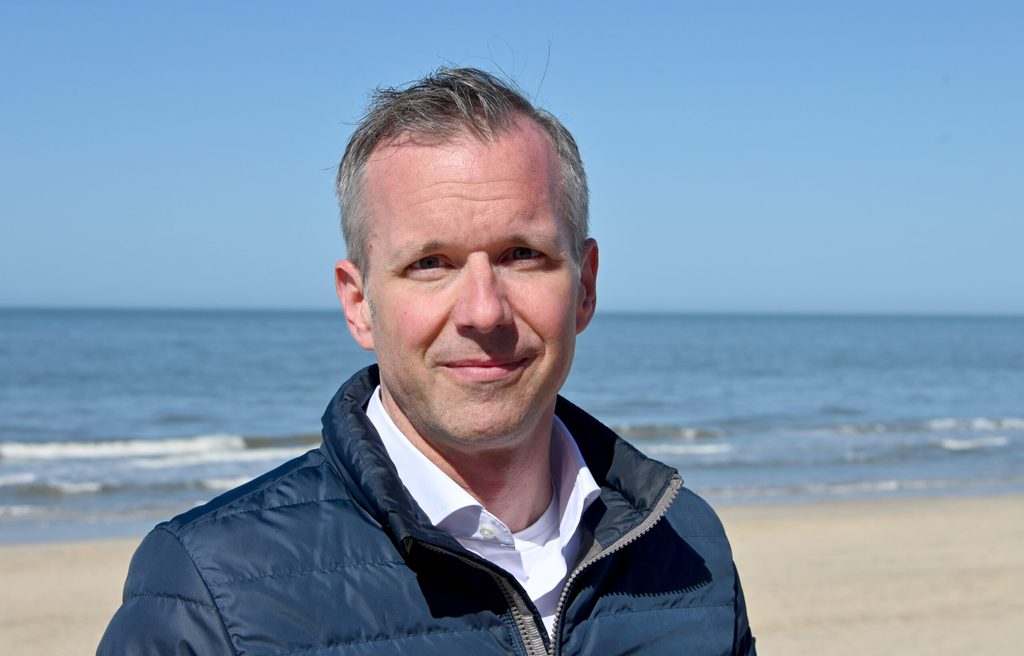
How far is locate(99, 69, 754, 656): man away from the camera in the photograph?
66.2 inches

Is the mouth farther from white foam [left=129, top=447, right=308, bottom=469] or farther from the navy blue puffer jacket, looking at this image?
white foam [left=129, top=447, right=308, bottom=469]

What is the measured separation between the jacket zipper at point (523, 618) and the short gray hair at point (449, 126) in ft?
2.08

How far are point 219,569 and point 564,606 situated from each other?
626 millimetres

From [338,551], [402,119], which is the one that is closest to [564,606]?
[338,551]

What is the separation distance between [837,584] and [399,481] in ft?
24.6

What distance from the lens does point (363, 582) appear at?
1735mm

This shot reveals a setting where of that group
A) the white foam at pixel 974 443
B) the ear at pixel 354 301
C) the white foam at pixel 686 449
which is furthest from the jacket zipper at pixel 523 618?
the white foam at pixel 974 443

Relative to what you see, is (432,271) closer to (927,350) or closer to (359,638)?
(359,638)

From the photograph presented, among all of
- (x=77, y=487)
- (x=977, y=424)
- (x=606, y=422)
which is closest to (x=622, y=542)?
(x=77, y=487)

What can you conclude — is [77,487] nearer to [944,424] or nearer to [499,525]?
[499,525]

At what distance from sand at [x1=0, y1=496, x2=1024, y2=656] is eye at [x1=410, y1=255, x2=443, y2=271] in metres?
5.85

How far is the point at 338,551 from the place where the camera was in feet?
5.78

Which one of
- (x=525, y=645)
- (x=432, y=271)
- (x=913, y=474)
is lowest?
(x=913, y=474)

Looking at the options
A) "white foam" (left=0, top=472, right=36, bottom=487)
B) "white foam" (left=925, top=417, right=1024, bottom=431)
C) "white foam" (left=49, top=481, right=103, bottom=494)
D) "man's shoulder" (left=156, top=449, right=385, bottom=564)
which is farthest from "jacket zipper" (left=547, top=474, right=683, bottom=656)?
"white foam" (left=925, top=417, right=1024, bottom=431)
